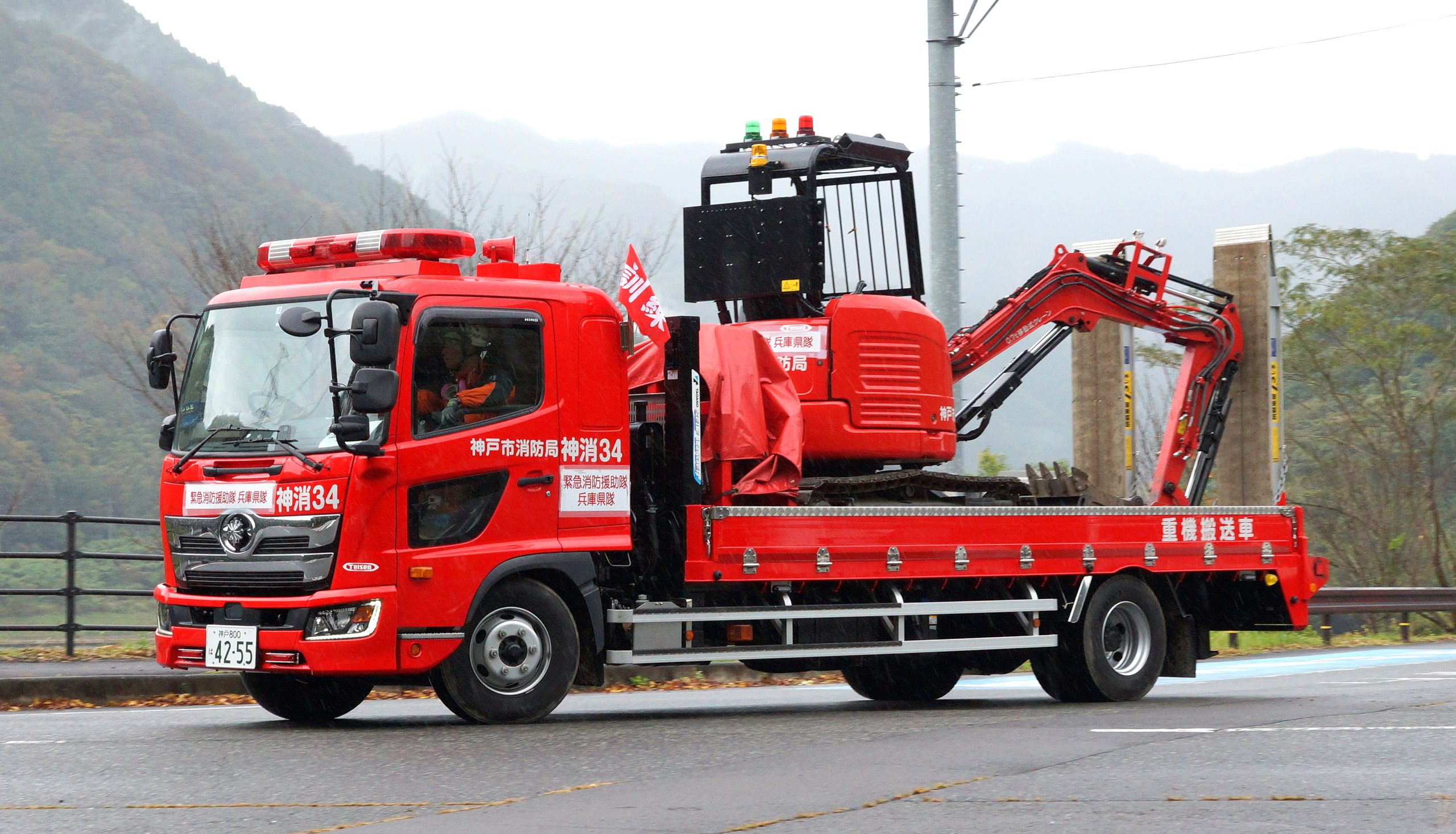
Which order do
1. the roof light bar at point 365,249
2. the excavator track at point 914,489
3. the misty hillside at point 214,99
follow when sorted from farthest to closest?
the misty hillside at point 214,99 → the excavator track at point 914,489 → the roof light bar at point 365,249

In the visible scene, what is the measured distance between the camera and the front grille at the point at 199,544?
32.8 feet

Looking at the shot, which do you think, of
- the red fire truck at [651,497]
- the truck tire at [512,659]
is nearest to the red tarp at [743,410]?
the red fire truck at [651,497]

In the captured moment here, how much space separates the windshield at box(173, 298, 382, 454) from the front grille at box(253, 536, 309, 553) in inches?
20.2

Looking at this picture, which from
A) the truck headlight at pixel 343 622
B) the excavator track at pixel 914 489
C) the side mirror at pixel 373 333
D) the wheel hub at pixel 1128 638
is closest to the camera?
the side mirror at pixel 373 333

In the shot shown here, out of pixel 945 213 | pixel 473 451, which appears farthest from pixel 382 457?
pixel 945 213

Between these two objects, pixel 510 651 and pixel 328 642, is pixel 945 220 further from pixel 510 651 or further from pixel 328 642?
pixel 328 642

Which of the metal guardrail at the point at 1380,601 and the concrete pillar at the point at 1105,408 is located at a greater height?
the concrete pillar at the point at 1105,408

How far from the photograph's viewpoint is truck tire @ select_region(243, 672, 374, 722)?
35.9 ft

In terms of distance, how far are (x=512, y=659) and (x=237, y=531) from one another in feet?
5.83

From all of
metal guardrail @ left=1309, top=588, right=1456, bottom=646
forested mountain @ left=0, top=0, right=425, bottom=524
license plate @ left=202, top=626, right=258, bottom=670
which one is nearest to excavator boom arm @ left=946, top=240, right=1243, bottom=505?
license plate @ left=202, top=626, right=258, bottom=670

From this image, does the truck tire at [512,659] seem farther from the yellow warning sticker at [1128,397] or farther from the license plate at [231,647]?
the yellow warning sticker at [1128,397]

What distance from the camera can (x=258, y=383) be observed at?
1014cm

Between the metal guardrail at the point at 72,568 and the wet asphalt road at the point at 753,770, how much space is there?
4219 millimetres

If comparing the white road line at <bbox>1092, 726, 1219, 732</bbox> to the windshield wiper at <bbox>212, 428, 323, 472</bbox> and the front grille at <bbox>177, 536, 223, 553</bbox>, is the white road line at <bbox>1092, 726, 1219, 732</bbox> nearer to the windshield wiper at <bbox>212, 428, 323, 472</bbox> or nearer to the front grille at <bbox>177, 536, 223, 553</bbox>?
the windshield wiper at <bbox>212, 428, 323, 472</bbox>
